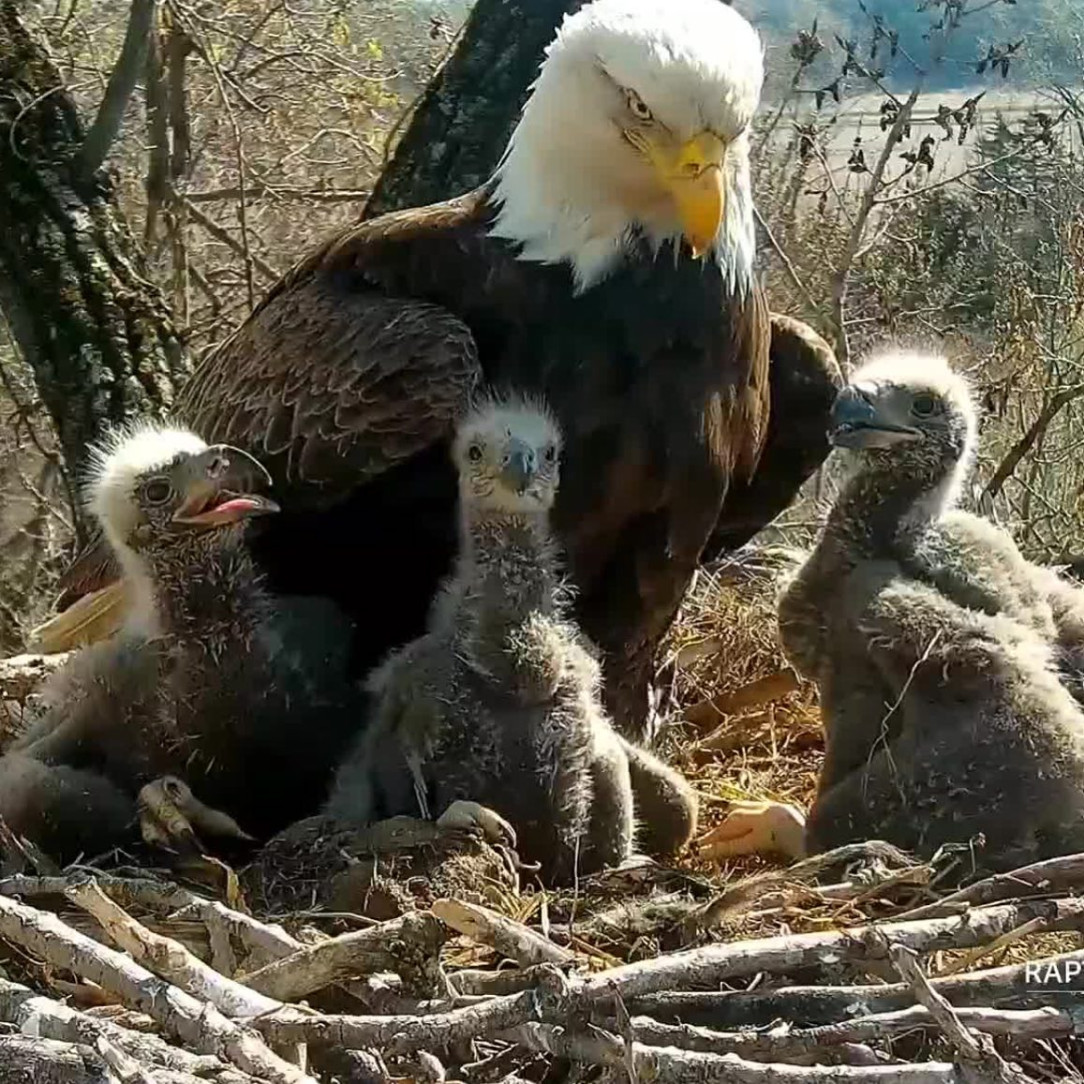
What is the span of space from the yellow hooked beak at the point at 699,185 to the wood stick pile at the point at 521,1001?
1.36 meters

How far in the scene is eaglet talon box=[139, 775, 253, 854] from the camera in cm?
326

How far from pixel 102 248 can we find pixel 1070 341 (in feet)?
17.2

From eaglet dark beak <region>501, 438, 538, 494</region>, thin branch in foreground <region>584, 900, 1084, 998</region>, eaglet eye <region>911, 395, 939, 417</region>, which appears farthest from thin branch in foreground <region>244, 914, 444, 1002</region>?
eaglet eye <region>911, 395, 939, 417</region>

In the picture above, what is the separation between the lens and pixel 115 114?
18.9ft

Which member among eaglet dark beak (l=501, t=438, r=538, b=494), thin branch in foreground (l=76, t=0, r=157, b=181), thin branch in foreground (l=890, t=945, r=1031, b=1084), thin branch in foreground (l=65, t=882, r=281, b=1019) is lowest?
thin branch in foreground (l=65, t=882, r=281, b=1019)

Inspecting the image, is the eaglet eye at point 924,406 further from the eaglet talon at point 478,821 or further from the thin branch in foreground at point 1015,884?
the eaglet talon at point 478,821

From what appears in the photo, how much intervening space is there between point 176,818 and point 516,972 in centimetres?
88

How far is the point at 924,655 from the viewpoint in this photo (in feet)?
10.9

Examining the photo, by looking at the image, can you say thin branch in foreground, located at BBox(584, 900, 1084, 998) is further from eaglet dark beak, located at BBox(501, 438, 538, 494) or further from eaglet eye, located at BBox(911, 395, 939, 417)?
eaglet eye, located at BBox(911, 395, 939, 417)

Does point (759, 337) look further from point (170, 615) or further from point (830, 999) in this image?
point (830, 999)

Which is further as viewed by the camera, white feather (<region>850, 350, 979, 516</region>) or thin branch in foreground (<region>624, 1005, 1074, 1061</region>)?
white feather (<region>850, 350, 979, 516</region>)

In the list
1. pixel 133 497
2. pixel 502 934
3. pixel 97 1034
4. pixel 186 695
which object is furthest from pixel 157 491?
pixel 97 1034

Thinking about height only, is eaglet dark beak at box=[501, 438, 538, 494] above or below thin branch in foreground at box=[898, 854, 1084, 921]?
above

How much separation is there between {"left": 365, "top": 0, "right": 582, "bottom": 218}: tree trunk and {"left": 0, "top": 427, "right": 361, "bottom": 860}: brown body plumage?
221cm
